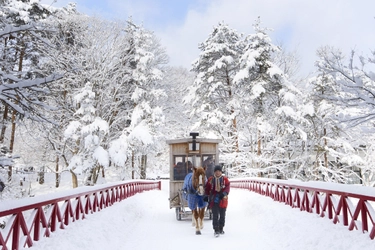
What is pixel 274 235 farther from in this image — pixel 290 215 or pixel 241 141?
pixel 241 141

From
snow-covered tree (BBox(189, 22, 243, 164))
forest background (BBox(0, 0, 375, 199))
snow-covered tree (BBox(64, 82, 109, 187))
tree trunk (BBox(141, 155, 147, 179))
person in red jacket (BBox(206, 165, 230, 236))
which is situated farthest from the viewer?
tree trunk (BBox(141, 155, 147, 179))

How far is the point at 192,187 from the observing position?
368 inches

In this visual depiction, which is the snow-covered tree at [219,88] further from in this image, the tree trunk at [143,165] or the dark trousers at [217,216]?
the dark trousers at [217,216]

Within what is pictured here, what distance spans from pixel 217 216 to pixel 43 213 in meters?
4.27

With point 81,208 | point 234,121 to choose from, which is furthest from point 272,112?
point 81,208

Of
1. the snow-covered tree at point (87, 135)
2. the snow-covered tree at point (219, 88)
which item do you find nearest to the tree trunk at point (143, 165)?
the snow-covered tree at point (219, 88)

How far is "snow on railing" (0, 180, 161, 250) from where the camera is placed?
15.8 feet

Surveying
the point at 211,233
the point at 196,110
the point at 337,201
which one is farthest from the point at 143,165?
the point at 337,201

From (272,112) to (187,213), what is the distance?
15.2 m

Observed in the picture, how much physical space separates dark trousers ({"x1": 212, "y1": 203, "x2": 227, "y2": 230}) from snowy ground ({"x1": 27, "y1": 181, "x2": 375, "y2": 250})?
0.32 m

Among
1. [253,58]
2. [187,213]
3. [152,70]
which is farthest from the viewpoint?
[152,70]

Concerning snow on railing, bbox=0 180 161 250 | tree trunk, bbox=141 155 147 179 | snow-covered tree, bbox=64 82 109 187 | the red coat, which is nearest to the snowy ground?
snow on railing, bbox=0 180 161 250

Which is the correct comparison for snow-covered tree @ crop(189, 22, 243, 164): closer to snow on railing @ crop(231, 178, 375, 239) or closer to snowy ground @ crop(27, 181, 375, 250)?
snow on railing @ crop(231, 178, 375, 239)

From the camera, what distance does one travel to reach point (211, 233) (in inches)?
354
